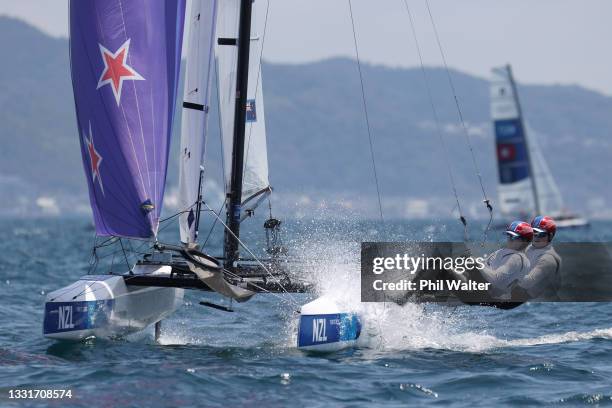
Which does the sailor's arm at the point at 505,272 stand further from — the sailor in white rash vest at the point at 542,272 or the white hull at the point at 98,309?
the white hull at the point at 98,309

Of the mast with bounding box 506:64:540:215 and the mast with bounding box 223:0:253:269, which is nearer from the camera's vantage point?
the mast with bounding box 223:0:253:269

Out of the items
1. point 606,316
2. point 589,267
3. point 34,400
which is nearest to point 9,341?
point 34,400

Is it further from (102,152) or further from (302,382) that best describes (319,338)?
(102,152)

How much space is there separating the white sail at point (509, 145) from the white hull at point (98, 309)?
1404 inches

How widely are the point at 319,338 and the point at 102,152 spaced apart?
301cm

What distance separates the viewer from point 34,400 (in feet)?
29.0

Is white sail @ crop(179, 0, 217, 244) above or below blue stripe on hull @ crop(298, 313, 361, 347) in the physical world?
above

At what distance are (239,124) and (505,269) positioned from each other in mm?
3412

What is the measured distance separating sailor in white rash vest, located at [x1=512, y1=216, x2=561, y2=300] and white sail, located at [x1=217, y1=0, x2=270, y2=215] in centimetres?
352

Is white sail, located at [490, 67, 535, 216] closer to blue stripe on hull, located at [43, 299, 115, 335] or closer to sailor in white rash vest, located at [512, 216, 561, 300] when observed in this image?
sailor in white rash vest, located at [512, 216, 561, 300]

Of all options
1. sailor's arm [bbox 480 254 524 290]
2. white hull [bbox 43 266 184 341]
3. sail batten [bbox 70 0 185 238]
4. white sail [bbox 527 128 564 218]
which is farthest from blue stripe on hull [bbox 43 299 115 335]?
white sail [bbox 527 128 564 218]

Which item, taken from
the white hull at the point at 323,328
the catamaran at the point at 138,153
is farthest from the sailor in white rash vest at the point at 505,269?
the catamaran at the point at 138,153

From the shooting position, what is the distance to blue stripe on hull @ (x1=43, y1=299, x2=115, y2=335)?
11461 mm

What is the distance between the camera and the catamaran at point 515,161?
47.1m
